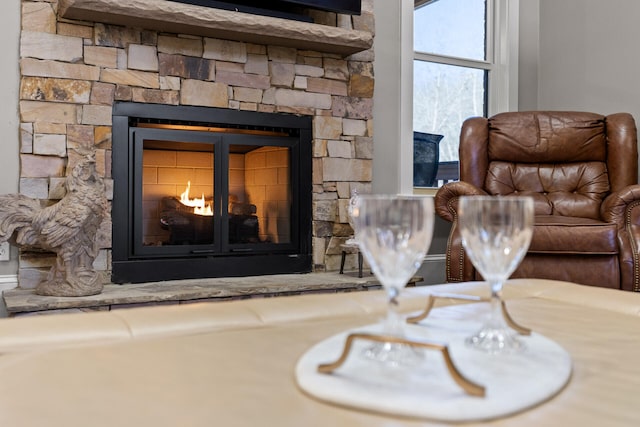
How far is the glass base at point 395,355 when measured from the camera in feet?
1.85

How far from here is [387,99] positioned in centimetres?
361

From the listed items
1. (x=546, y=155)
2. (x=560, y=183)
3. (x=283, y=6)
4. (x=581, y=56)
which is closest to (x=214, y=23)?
(x=283, y=6)

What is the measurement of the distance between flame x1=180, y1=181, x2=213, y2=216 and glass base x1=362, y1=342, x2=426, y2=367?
250 cm

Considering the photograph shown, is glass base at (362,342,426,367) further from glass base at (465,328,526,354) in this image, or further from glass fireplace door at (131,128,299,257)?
glass fireplace door at (131,128,299,257)

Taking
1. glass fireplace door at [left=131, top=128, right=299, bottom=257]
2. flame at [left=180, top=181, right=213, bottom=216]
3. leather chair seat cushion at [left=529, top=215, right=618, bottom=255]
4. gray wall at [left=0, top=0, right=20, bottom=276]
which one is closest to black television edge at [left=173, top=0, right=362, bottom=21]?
glass fireplace door at [left=131, top=128, right=299, bottom=257]

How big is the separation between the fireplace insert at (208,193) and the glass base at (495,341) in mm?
2421

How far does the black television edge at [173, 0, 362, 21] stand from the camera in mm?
2908

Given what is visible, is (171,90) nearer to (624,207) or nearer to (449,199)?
(449,199)

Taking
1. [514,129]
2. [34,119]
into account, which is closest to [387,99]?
[514,129]

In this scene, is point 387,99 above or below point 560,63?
below

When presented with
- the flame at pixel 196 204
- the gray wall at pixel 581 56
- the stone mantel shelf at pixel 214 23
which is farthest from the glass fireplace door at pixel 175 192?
the gray wall at pixel 581 56

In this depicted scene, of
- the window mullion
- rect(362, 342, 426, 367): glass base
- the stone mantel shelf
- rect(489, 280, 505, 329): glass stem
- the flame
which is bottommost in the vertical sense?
rect(362, 342, 426, 367): glass base

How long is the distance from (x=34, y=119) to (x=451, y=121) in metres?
2.65

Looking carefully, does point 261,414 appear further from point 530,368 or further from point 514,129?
point 514,129
